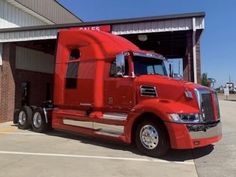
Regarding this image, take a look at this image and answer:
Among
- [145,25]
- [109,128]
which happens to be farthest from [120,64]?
[145,25]

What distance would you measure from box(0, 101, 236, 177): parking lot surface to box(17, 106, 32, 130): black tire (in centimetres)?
246

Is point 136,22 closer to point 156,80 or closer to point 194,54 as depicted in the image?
point 194,54

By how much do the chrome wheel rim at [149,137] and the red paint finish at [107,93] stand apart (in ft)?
1.31

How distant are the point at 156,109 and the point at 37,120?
22.0 feet

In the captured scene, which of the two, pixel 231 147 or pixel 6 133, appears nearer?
pixel 231 147

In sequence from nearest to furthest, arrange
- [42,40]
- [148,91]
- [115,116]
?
[148,91] → [115,116] → [42,40]

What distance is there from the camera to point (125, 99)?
11.3 m

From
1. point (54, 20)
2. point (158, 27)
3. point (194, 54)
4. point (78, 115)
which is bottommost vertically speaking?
point (78, 115)

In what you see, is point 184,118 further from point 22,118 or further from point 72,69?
point 22,118

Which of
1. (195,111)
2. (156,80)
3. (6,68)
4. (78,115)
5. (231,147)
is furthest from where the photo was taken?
(6,68)

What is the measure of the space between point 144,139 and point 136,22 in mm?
6270

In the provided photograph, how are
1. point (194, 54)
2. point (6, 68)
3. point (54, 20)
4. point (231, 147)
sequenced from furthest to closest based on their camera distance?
point (54, 20) → point (6, 68) → point (194, 54) → point (231, 147)

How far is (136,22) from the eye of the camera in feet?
50.4

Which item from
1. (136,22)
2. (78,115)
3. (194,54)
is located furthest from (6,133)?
(194,54)
